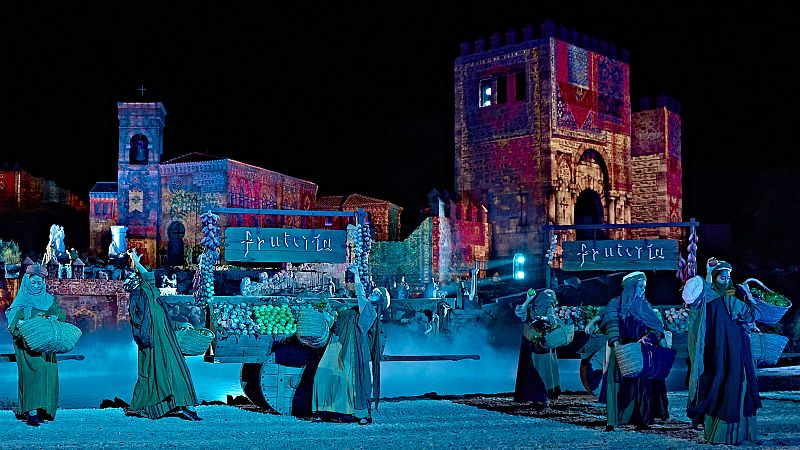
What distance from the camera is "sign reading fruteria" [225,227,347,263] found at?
13.8 metres

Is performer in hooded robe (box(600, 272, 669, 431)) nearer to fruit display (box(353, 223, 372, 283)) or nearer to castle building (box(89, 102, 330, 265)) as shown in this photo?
fruit display (box(353, 223, 372, 283))

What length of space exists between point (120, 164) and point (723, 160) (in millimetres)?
32819

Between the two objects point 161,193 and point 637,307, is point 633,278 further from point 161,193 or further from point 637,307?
point 161,193

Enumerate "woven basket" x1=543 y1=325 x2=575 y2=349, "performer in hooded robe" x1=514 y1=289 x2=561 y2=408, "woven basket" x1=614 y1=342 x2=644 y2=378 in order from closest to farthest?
"woven basket" x1=614 y1=342 x2=644 y2=378, "woven basket" x1=543 y1=325 x2=575 y2=349, "performer in hooded robe" x1=514 y1=289 x2=561 y2=408

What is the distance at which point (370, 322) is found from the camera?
9.44m

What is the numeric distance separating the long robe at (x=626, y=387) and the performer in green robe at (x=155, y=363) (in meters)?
4.13

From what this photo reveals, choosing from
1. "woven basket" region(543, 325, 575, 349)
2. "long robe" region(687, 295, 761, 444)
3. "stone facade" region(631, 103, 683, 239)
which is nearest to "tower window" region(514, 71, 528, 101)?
"stone facade" region(631, 103, 683, 239)

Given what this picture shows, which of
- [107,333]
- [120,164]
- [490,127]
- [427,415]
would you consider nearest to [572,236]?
[490,127]

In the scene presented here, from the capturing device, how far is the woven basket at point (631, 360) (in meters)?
8.62

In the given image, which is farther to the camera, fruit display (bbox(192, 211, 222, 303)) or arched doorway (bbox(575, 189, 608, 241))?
arched doorway (bbox(575, 189, 608, 241))

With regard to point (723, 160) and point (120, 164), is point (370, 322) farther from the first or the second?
point (723, 160)

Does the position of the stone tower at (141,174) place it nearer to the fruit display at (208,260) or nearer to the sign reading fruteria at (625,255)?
the fruit display at (208,260)

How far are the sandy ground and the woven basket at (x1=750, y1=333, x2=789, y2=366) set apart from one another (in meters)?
0.65

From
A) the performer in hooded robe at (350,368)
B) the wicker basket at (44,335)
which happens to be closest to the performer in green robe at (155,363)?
the wicker basket at (44,335)
